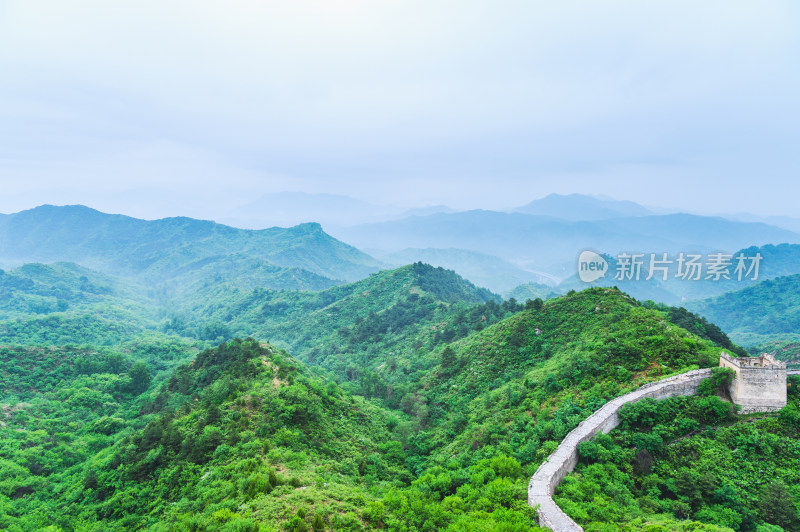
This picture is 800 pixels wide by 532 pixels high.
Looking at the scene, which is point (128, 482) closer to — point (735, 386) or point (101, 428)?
point (101, 428)

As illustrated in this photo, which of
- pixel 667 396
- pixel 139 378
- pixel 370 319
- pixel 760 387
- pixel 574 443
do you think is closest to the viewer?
pixel 574 443

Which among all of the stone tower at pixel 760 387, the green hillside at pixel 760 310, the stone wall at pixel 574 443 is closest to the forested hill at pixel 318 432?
the stone wall at pixel 574 443

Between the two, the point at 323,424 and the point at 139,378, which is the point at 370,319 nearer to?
the point at 139,378

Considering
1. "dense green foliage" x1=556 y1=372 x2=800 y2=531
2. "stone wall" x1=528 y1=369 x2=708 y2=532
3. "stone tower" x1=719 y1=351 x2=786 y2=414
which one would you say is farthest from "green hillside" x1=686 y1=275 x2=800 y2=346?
"dense green foliage" x1=556 y1=372 x2=800 y2=531

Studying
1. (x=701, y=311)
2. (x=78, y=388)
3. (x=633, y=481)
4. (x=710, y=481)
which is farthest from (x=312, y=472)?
(x=701, y=311)

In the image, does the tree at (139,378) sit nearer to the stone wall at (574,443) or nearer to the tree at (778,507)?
the stone wall at (574,443)

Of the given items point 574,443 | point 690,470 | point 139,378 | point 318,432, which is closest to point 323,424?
point 318,432
